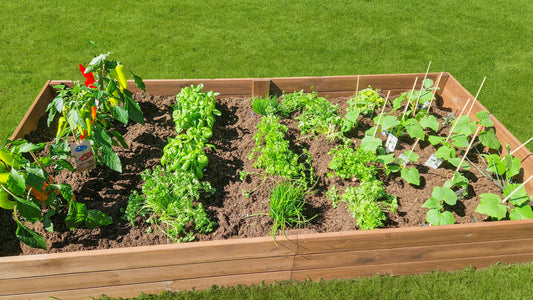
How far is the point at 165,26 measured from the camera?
4891mm

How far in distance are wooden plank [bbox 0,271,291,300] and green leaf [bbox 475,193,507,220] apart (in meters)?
1.38

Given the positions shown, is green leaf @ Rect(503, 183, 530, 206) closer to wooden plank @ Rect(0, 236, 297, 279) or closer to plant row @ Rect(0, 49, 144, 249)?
wooden plank @ Rect(0, 236, 297, 279)

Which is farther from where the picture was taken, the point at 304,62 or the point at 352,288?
the point at 304,62

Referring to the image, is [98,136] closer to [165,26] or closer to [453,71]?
[165,26]

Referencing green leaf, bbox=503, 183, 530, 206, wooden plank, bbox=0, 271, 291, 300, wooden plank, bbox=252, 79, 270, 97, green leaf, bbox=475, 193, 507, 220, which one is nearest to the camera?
wooden plank, bbox=0, 271, 291, 300

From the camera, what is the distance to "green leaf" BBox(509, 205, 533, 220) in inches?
89.3

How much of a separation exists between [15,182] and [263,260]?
1.42 m

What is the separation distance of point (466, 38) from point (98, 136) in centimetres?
531

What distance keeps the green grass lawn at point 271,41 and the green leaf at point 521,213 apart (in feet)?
5.06

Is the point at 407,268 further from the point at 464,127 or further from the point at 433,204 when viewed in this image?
the point at 464,127

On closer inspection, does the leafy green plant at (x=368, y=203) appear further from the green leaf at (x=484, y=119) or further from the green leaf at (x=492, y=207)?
the green leaf at (x=484, y=119)

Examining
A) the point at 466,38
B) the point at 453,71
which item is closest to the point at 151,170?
the point at 453,71

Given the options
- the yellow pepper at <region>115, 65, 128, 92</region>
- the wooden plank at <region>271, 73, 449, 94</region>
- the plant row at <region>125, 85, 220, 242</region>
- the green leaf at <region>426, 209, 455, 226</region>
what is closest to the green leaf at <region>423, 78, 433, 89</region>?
the wooden plank at <region>271, 73, 449, 94</region>

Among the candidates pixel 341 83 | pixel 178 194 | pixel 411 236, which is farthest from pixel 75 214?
pixel 341 83
